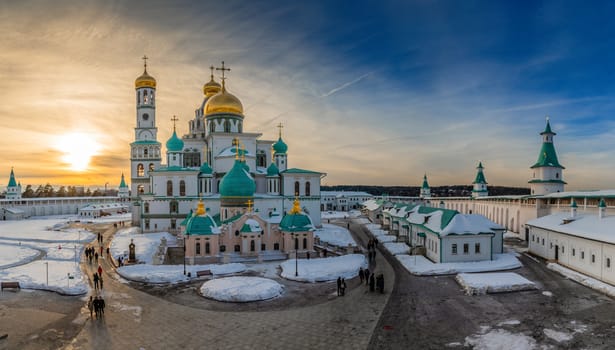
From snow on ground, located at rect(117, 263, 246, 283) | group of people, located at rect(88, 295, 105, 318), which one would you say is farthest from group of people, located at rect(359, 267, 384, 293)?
group of people, located at rect(88, 295, 105, 318)

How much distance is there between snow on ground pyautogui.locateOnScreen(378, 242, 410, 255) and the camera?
28080 millimetres

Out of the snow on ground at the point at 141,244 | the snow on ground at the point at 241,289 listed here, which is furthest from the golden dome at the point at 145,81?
the snow on ground at the point at 241,289

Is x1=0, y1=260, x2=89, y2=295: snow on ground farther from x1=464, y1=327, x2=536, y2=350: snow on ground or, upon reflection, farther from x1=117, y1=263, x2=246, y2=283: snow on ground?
x1=464, y1=327, x2=536, y2=350: snow on ground

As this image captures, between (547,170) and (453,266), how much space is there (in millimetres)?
26376

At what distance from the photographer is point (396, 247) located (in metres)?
29.9

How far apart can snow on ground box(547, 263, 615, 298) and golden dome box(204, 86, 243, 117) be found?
3093 centimetres

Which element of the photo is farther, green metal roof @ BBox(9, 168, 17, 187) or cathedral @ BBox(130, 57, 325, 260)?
green metal roof @ BBox(9, 168, 17, 187)

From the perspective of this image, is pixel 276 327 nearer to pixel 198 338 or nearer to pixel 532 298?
pixel 198 338

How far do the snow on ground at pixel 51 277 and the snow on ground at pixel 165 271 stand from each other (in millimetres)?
2180

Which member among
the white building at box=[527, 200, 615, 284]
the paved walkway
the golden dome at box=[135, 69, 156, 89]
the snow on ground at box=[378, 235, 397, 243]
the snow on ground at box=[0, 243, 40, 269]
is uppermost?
the golden dome at box=[135, 69, 156, 89]

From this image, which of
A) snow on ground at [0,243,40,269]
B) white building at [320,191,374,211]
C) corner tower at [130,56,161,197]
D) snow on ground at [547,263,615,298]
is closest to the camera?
snow on ground at [547,263,615,298]

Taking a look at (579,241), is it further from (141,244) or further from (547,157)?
(141,244)

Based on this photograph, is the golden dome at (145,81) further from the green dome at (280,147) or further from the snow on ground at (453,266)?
the snow on ground at (453,266)

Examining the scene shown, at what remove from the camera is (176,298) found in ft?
57.1
